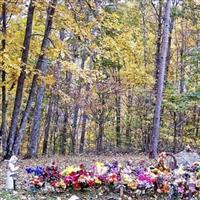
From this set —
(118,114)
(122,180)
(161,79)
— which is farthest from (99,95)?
(122,180)

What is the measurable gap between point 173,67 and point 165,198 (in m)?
23.6

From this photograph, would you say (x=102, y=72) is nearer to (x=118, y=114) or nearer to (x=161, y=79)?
(x=118, y=114)

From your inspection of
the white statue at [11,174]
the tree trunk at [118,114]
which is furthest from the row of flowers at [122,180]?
the tree trunk at [118,114]

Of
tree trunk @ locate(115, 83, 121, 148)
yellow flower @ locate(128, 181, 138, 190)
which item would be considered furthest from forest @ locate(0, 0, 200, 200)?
tree trunk @ locate(115, 83, 121, 148)

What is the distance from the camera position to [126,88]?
820 inches

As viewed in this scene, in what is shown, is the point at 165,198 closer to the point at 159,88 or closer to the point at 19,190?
the point at 19,190

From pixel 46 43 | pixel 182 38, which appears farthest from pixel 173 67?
pixel 46 43

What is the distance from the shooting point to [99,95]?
21.6 metres

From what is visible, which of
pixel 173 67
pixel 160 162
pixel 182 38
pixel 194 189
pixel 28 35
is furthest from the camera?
pixel 173 67

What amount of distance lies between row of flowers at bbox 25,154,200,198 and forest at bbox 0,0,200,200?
0.01 meters

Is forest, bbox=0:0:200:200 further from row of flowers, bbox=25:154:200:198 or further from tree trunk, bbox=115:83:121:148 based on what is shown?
tree trunk, bbox=115:83:121:148

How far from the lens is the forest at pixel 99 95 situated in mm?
5906

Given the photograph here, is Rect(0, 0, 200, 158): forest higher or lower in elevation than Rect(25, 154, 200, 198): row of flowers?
higher

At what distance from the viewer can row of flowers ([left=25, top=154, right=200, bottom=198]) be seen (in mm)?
5746
